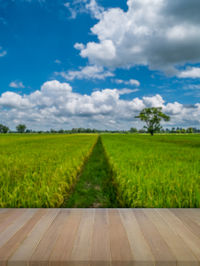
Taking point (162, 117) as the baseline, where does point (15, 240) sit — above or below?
below

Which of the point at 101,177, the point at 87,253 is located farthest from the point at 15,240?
the point at 101,177

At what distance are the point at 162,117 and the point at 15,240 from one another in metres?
65.3

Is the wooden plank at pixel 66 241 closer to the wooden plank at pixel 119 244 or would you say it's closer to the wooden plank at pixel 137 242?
the wooden plank at pixel 119 244

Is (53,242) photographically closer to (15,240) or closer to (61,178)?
(15,240)

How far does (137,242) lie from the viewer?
1.74 meters

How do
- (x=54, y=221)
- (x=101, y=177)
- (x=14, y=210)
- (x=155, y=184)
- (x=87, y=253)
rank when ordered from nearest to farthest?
(x=87, y=253) < (x=54, y=221) < (x=14, y=210) < (x=155, y=184) < (x=101, y=177)

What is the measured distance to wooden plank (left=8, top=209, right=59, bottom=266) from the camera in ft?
4.82

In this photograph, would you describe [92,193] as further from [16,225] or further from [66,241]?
[66,241]

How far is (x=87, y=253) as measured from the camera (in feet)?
5.14

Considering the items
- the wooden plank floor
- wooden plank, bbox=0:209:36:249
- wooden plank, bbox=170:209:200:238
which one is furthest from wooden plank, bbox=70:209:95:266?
wooden plank, bbox=170:209:200:238

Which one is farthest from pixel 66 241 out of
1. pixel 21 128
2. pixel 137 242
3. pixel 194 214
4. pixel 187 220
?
pixel 21 128

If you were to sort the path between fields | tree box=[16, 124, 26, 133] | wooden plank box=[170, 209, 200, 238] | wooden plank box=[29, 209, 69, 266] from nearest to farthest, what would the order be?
wooden plank box=[29, 209, 69, 266] → wooden plank box=[170, 209, 200, 238] → the path between fields → tree box=[16, 124, 26, 133]

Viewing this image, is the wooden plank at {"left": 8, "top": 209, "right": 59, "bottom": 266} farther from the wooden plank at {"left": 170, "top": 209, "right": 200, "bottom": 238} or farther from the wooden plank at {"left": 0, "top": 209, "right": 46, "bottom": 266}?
the wooden plank at {"left": 170, "top": 209, "right": 200, "bottom": 238}

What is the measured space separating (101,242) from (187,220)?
1.48 metres
